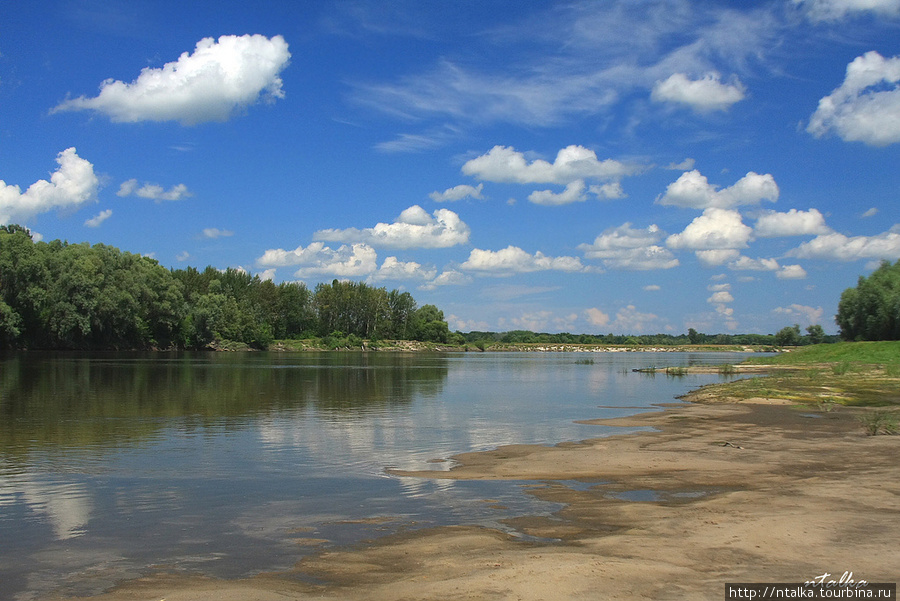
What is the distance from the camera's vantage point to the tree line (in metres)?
99.1

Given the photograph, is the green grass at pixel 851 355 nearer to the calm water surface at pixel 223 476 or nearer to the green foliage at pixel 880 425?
the green foliage at pixel 880 425

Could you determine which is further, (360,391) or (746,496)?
(360,391)

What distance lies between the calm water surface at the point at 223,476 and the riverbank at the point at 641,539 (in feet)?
3.72

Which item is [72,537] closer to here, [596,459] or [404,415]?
[596,459]

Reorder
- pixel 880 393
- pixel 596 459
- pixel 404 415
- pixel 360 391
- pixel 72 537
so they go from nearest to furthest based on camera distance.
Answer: pixel 72 537 → pixel 596 459 → pixel 404 415 → pixel 880 393 → pixel 360 391

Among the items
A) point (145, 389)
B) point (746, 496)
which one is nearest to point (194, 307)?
point (145, 389)

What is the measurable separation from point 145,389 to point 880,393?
4689 cm

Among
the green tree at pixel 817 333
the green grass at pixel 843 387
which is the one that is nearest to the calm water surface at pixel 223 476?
the green grass at pixel 843 387

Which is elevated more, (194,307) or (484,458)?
(194,307)

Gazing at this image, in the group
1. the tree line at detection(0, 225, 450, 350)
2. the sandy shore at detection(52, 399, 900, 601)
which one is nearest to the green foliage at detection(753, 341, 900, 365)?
the sandy shore at detection(52, 399, 900, 601)

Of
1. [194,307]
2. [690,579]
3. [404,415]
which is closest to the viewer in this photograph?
[690,579]

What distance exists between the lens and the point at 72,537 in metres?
12.2

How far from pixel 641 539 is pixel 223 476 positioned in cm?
1170

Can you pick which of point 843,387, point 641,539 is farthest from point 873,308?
point 641,539
